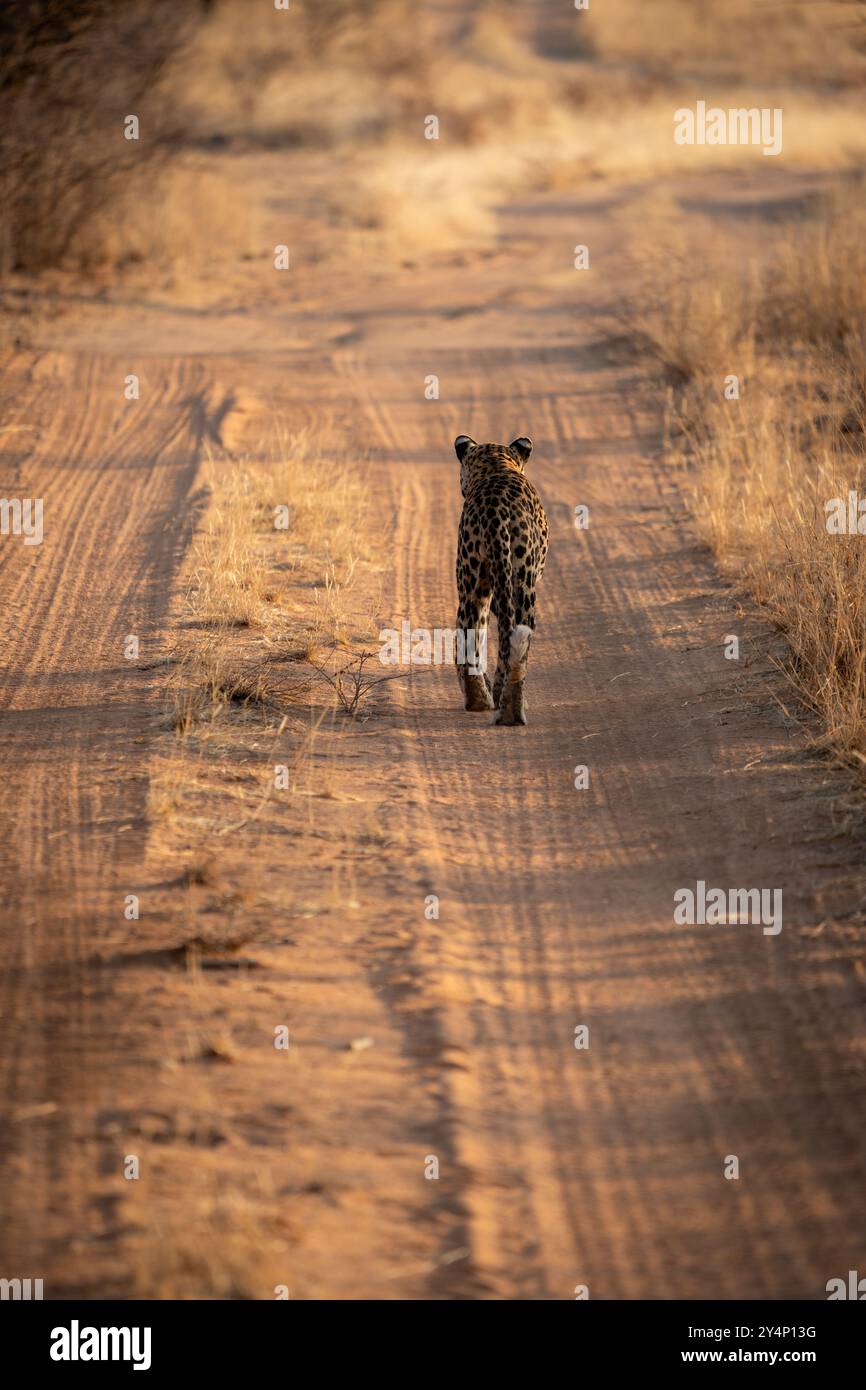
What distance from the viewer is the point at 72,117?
20.0 meters

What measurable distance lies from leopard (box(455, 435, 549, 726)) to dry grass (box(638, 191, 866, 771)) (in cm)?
150

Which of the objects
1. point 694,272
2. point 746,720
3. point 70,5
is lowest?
point 746,720

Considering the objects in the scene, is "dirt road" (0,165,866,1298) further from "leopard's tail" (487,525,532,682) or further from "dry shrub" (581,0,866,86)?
"dry shrub" (581,0,866,86)

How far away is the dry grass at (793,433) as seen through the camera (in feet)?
24.4

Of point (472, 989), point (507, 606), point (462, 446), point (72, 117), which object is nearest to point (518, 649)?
point (507, 606)

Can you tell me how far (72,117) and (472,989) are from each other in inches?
716

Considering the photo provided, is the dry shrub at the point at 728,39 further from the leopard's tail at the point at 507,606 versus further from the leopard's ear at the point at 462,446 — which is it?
the leopard's tail at the point at 507,606

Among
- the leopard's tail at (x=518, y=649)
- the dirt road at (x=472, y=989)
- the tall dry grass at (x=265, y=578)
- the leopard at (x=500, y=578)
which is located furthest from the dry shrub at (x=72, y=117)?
the leopard's tail at (x=518, y=649)

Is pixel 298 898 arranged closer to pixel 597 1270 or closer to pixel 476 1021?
pixel 476 1021

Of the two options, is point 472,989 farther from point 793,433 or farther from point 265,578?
point 793,433

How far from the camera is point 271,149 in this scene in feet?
96.9

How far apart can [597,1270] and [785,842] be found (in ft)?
8.75

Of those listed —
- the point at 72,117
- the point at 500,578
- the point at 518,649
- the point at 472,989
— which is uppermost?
the point at 72,117
